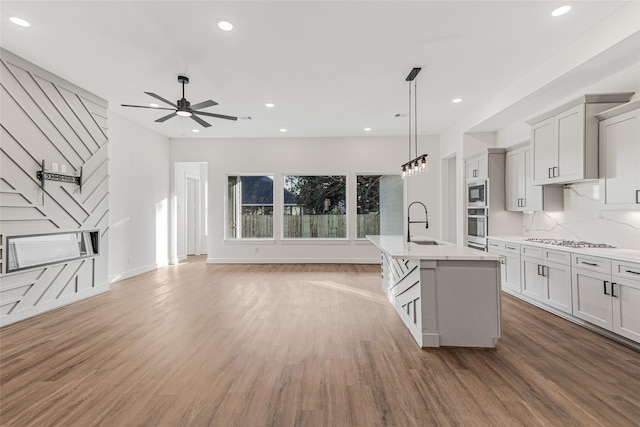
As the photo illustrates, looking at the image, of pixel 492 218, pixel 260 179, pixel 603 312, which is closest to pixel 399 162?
pixel 492 218

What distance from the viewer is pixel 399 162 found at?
7160mm

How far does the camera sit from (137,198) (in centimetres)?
600

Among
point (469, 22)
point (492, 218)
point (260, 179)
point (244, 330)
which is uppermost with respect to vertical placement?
point (469, 22)

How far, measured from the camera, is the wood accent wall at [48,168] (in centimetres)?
334

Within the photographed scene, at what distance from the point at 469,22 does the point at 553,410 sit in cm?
323

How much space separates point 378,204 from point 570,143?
4.26 meters

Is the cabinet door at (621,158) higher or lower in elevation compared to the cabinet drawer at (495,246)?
higher

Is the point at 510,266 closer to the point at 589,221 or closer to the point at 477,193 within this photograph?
the point at 589,221

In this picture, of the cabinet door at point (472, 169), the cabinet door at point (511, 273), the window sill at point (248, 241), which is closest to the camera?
the cabinet door at point (511, 273)

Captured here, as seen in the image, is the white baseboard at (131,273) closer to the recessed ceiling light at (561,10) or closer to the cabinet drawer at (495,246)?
the cabinet drawer at (495,246)

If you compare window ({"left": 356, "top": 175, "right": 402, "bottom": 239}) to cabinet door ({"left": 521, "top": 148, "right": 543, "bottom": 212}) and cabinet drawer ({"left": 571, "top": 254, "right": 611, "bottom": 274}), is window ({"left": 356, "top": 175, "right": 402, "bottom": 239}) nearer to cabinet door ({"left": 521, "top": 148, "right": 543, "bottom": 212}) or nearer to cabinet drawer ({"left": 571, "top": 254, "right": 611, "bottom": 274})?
cabinet door ({"left": 521, "top": 148, "right": 543, "bottom": 212})

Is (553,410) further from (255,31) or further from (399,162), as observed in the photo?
(399,162)

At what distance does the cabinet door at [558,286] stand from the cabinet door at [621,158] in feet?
2.82

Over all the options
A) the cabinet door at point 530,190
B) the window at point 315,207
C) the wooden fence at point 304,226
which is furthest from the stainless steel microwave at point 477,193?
the window at point 315,207
